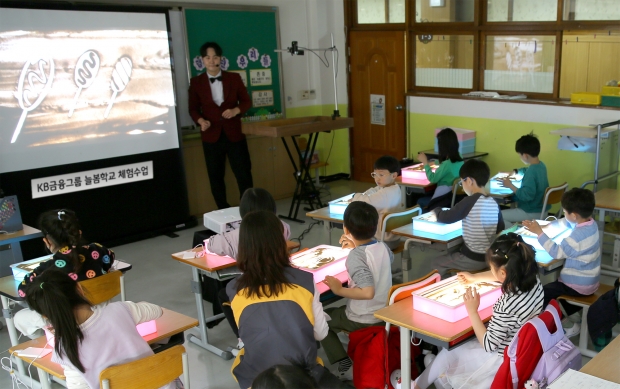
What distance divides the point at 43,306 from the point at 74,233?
1.11 meters

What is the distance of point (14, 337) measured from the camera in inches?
136

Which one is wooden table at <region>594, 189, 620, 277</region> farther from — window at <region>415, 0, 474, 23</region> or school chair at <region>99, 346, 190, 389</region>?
school chair at <region>99, 346, 190, 389</region>

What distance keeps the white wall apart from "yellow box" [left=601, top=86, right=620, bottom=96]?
3103mm

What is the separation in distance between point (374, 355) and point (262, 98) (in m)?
4.62

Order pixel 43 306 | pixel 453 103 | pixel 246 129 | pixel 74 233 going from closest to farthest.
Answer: pixel 43 306 → pixel 74 233 → pixel 246 129 → pixel 453 103

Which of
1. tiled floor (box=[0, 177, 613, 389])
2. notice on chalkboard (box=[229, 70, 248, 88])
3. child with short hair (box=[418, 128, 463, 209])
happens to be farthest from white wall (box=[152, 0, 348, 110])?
child with short hair (box=[418, 128, 463, 209])

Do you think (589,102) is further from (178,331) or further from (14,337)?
(14,337)

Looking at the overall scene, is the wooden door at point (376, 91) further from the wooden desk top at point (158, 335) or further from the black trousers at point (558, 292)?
the wooden desk top at point (158, 335)

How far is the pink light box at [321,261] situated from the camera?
9.98 ft

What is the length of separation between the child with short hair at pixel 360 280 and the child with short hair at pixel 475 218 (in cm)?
83

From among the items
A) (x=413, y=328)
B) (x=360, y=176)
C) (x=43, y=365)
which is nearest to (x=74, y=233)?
(x=43, y=365)

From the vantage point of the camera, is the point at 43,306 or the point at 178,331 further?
the point at 178,331

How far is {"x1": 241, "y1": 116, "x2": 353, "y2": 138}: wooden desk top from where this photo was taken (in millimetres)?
5457

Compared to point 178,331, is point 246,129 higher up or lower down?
higher up
